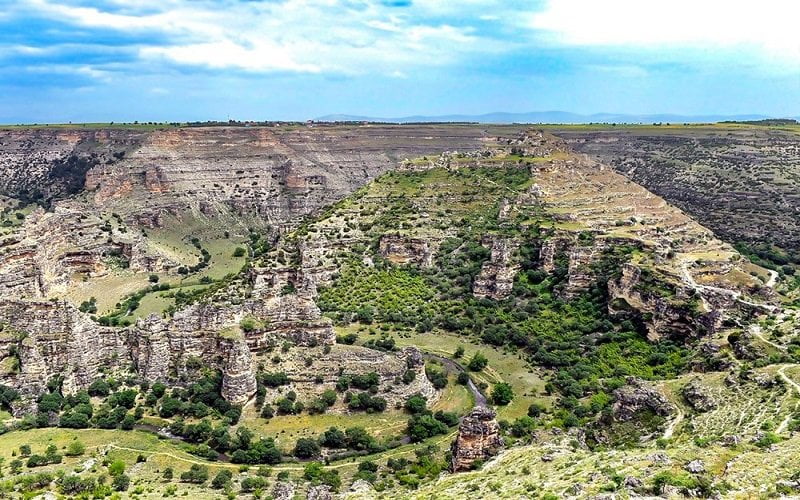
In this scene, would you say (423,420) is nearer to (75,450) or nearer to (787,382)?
(75,450)

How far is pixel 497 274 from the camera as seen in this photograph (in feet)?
239

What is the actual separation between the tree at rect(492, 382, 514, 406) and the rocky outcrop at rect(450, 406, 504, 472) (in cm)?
1755

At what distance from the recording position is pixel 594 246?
71.1 meters

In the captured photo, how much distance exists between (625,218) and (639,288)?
804 inches

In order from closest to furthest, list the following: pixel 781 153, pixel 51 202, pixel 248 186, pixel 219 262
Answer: pixel 219 262 → pixel 781 153 → pixel 51 202 → pixel 248 186

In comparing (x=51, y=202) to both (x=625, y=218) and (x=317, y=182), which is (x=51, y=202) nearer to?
(x=317, y=182)

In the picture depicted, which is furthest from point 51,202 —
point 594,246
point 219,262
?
point 594,246

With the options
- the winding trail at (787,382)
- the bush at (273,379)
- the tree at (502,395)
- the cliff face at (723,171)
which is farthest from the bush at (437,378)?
the cliff face at (723,171)

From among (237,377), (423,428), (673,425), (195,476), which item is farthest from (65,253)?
(673,425)

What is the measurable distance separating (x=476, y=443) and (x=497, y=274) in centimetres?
3809

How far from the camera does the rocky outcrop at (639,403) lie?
36.5 metres

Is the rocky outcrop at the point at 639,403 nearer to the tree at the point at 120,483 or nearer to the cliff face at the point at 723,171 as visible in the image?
the tree at the point at 120,483

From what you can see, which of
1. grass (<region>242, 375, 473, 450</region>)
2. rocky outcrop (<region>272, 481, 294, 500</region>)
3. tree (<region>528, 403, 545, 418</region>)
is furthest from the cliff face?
rocky outcrop (<region>272, 481, 294, 500</region>)

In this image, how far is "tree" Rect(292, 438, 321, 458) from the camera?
151 ft
